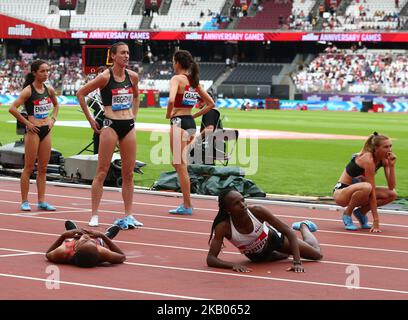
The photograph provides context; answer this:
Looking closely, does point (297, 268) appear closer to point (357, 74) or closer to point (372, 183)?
point (372, 183)

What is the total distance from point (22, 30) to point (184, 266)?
216 ft

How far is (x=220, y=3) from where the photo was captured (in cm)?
6944

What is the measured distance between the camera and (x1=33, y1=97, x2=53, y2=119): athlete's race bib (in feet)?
40.3

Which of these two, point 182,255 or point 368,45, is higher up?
point 368,45

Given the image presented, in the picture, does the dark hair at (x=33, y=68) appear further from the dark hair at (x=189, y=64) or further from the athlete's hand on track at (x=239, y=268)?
the athlete's hand on track at (x=239, y=268)

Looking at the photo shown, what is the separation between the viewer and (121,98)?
432 inches

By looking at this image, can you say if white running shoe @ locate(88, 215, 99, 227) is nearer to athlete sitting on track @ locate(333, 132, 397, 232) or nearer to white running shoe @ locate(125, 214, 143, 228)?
white running shoe @ locate(125, 214, 143, 228)

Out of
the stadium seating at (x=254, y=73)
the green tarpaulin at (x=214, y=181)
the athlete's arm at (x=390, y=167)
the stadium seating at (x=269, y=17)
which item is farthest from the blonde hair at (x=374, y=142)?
the stadium seating at (x=269, y=17)

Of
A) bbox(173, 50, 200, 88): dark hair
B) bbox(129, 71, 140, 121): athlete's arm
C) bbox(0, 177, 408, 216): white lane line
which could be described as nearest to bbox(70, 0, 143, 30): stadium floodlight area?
bbox(0, 177, 408, 216): white lane line

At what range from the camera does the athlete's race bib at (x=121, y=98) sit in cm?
1094
